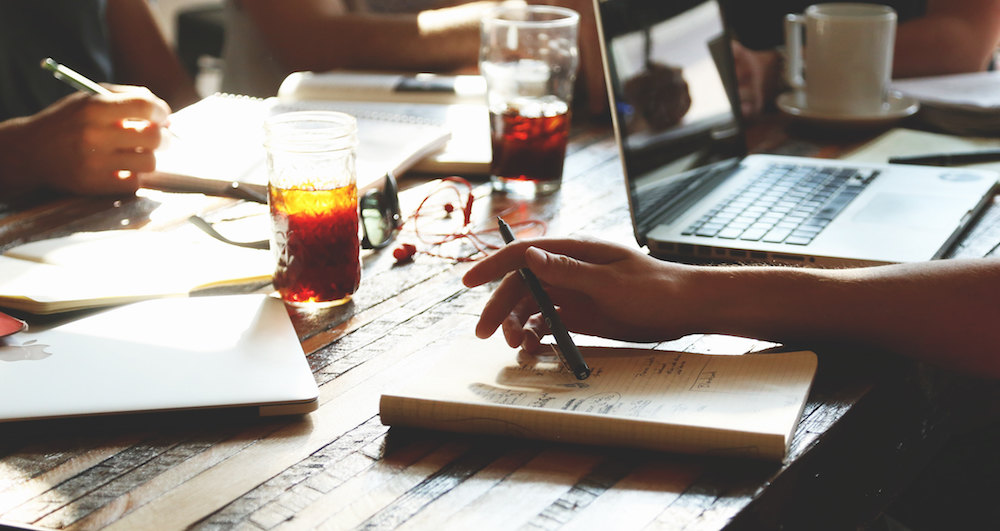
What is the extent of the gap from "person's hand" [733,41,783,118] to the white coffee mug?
0.33 ft

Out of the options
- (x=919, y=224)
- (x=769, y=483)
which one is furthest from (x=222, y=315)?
(x=919, y=224)

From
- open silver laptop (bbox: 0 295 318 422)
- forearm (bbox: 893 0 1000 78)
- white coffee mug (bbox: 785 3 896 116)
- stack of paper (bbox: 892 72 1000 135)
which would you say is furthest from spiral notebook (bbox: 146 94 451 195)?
forearm (bbox: 893 0 1000 78)

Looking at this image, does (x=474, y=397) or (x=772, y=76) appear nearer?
(x=474, y=397)

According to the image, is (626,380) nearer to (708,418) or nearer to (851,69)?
(708,418)

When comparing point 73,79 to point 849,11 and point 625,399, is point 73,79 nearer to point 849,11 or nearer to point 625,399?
point 625,399

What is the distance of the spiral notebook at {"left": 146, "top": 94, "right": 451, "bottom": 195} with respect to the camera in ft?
4.29

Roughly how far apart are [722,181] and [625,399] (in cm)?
65

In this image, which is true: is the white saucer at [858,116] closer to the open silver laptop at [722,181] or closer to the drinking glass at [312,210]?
the open silver laptop at [722,181]

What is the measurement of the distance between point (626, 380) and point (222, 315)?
38cm

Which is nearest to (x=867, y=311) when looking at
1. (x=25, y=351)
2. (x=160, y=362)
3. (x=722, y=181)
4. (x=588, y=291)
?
(x=588, y=291)

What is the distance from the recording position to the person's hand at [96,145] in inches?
50.1

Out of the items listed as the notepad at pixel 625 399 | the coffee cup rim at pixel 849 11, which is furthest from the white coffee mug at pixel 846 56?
the notepad at pixel 625 399

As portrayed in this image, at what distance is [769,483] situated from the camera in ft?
2.09

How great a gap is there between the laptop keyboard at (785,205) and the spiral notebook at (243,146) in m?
0.44
